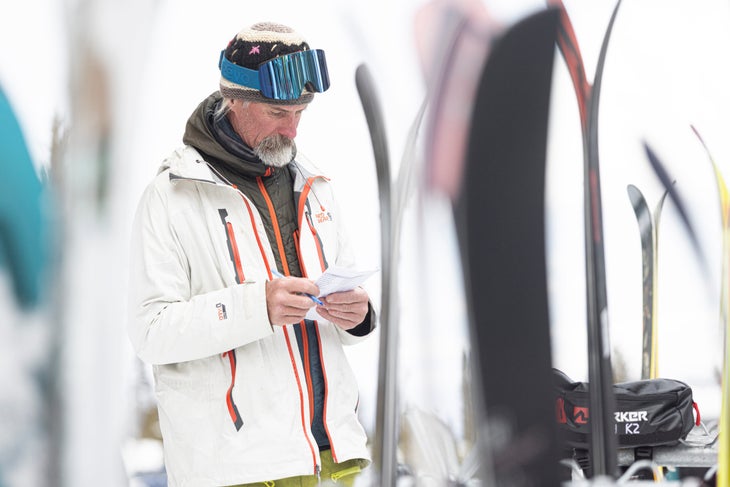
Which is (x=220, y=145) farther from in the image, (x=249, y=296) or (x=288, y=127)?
(x=249, y=296)

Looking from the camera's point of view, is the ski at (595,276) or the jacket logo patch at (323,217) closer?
the jacket logo patch at (323,217)

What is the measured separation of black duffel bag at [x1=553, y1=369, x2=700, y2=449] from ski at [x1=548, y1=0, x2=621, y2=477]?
578 millimetres

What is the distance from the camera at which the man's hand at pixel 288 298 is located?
154 cm

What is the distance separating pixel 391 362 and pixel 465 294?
0.21 meters

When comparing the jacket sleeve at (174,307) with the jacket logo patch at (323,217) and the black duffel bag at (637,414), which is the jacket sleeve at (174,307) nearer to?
the jacket logo patch at (323,217)

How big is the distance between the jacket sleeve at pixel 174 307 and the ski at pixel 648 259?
2.08 meters

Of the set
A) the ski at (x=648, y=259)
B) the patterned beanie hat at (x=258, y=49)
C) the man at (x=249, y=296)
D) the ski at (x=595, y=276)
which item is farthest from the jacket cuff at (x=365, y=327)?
the ski at (x=648, y=259)

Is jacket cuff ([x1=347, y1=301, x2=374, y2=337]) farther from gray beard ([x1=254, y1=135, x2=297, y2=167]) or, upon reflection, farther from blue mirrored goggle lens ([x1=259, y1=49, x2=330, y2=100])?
blue mirrored goggle lens ([x1=259, y1=49, x2=330, y2=100])

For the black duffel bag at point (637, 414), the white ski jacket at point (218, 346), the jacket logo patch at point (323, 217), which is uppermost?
the jacket logo patch at point (323, 217)

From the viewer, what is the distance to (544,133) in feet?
5.82

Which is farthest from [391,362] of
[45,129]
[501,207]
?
[45,129]

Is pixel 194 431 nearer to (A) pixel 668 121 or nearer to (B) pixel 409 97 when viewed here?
(B) pixel 409 97

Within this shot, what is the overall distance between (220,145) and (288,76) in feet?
0.58

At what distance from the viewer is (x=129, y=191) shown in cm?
161
